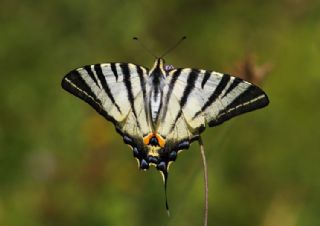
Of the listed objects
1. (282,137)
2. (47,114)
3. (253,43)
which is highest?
(253,43)

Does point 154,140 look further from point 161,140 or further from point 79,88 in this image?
point 79,88

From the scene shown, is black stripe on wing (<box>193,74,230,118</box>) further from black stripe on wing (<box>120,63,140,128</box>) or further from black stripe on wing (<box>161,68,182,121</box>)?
black stripe on wing (<box>120,63,140,128</box>)

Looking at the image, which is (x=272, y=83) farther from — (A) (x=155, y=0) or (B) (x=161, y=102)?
(B) (x=161, y=102)

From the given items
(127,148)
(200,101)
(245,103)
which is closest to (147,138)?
(200,101)

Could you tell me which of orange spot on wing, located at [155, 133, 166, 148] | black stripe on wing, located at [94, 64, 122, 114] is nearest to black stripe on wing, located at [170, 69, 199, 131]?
orange spot on wing, located at [155, 133, 166, 148]

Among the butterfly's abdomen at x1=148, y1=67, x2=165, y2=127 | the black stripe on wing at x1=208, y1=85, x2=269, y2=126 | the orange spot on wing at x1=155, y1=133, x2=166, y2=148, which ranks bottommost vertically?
the orange spot on wing at x1=155, y1=133, x2=166, y2=148

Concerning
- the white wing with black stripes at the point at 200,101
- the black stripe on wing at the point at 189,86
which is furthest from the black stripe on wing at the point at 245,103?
the black stripe on wing at the point at 189,86

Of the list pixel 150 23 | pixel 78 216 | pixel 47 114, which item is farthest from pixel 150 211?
pixel 150 23
